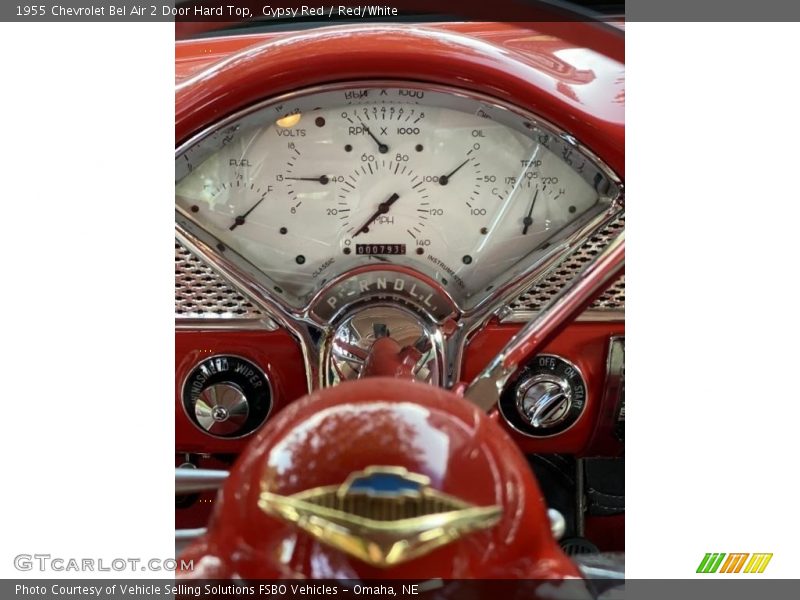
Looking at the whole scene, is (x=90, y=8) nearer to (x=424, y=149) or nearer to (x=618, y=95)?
(x=424, y=149)

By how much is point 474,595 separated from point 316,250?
1.64ft

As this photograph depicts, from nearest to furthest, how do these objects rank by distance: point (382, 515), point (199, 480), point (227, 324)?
point (382, 515), point (199, 480), point (227, 324)

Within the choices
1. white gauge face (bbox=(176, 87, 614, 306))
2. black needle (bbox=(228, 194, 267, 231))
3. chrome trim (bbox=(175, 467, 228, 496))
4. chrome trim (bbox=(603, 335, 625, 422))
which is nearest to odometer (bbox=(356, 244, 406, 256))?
white gauge face (bbox=(176, 87, 614, 306))

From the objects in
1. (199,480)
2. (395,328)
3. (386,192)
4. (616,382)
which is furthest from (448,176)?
(199,480)

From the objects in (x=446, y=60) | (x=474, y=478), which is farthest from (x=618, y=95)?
(x=474, y=478)

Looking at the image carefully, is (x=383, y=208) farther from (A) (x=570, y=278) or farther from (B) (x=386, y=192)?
(A) (x=570, y=278)

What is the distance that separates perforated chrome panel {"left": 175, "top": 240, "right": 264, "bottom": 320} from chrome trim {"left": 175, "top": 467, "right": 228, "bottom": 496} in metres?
0.33

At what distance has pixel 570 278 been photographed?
87 centimetres

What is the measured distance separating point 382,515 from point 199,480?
0.17m

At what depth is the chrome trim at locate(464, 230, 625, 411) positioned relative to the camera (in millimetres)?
618

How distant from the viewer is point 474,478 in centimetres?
47

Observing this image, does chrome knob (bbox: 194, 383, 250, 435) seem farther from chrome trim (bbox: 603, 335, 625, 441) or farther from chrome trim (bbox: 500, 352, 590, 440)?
chrome trim (bbox: 603, 335, 625, 441)

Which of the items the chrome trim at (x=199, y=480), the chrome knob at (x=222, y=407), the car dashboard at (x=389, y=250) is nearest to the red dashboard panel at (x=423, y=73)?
the car dashboard at (x=389, y=250)
